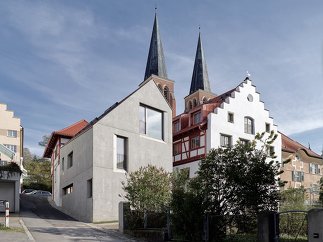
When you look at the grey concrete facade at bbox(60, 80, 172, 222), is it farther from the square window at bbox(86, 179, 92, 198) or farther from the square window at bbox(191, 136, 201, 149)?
the square window at bbox(191, 136, 201, 149)

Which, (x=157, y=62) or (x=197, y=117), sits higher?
(x=157, y=62)

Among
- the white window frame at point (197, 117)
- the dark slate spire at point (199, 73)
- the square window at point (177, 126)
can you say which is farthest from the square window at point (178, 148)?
the dark slate spire at point (199, 73)

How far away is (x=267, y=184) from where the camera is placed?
17.4 meters

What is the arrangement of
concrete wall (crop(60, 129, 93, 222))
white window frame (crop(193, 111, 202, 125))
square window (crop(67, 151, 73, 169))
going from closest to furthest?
concrete wall (crop(60, 129, 93, 222)), square window (crop(67, 151, 73, 169)), white window frame (crop(193, 111, 202, 125))

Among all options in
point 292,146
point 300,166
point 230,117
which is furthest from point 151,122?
point 300,166

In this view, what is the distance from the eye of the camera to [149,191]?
2067 cm

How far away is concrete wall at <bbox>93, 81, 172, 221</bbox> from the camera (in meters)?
28.7

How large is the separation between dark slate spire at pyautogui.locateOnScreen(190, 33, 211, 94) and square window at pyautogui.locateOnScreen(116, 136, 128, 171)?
178 feet

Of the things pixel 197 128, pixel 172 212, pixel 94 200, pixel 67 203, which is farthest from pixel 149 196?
pixel 197 128

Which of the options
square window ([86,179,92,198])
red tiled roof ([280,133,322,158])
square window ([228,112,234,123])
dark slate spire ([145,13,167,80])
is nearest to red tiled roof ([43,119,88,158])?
square window ([86,179,92,198])

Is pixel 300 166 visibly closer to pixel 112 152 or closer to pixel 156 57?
pixel 112 152

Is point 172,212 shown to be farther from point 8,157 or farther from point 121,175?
point 8,157

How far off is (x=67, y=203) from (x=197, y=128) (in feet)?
46.0

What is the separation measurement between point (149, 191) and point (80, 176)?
11677mm
